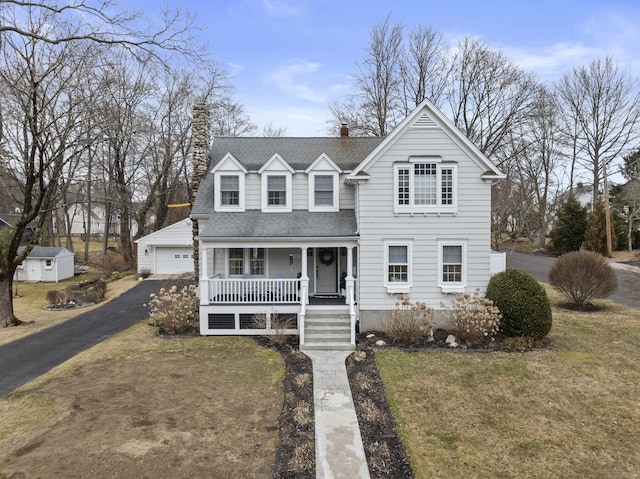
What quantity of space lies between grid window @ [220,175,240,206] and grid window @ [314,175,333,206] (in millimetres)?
3079

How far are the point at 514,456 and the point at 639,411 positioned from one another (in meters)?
3.64

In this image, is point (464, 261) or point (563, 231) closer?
point (464, 261)

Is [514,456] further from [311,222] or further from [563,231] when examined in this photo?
[563,231]

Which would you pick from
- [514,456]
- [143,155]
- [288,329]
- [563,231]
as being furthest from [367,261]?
[563,231]

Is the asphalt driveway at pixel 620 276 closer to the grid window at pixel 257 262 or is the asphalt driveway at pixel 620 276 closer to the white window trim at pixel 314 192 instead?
the white window trim at pixel 314 192

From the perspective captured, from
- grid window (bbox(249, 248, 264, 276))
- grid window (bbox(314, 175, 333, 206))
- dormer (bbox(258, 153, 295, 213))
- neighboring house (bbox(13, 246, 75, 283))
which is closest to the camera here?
dormer (bbox(258, 153, 295, 213))

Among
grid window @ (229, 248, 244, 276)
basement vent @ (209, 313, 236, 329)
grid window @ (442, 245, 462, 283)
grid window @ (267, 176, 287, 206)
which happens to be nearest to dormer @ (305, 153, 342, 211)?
grid window @ (267, 176, 287, 206)

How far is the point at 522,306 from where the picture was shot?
37.4ft

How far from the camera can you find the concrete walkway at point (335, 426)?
19.3 ft

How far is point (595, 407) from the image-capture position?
7840 millimetres

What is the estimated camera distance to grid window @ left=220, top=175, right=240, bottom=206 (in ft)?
48.3

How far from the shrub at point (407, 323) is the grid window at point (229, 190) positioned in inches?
290

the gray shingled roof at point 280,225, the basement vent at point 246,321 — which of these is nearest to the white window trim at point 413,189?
the gray shingled roof at point 280,225

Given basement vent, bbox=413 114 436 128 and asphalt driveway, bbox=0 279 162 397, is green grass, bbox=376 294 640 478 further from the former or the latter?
asphalt driveway, bbox=0 279 162 397
